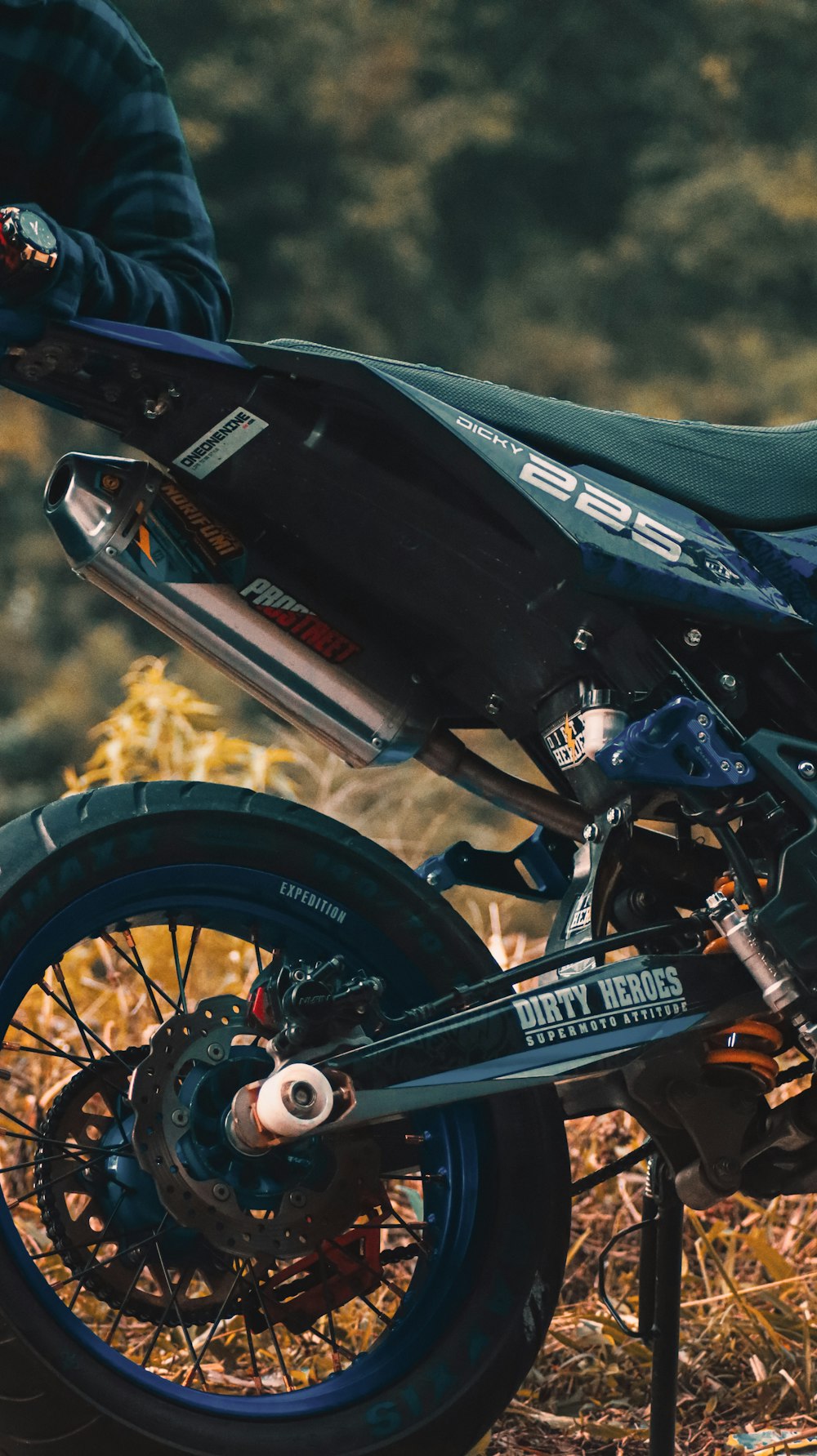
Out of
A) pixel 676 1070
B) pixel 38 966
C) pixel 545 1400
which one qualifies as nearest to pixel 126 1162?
pixel 38 966

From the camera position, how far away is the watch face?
1.71 meters

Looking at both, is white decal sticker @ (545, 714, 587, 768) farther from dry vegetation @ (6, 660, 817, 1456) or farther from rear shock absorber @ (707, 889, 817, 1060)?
dry vegetation @ (6, 660, 817, 1456)

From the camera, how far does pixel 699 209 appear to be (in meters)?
8.80

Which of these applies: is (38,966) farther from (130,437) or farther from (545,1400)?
(545,1400)

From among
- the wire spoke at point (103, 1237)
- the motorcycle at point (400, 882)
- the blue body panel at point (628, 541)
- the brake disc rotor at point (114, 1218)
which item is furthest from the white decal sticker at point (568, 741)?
the wire spoke at point (103, 1237)

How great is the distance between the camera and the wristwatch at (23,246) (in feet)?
5.56

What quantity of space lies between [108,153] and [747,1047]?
4.45 ft

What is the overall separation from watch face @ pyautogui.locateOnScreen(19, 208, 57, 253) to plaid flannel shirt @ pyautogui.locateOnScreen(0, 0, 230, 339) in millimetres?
220

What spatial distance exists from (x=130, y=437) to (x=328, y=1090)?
761 mm

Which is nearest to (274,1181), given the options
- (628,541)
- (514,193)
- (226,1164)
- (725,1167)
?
(226,1164)

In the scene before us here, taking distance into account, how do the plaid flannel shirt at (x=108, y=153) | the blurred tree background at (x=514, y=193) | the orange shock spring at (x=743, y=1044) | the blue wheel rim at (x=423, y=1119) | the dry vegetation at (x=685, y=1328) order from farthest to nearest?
the blurred tree background at (x=514, y=193) < the dry vegetation at (x=685, y=1328) < the plaid flannel shirt at (x=108, y=153) < the orange shock spring at (x=743, y=1044) < the blue wheel rim at (x=423, y=1119)

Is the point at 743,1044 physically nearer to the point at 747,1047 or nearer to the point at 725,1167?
the point at 747,1047

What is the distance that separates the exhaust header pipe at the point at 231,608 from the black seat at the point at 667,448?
0.80ft

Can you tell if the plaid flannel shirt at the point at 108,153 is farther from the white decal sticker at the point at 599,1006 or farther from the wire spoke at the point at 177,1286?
the wire spoke at the point at 177,1286
